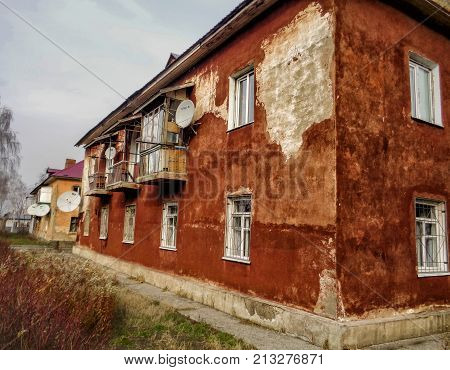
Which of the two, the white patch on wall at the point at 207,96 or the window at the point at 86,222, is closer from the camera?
the white patch on wall at the point at 207,96

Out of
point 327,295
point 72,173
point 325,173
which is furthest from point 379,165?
point 72,173

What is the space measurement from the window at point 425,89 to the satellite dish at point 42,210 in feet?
99.6

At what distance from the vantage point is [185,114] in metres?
10.2

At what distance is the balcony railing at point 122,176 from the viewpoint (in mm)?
13547

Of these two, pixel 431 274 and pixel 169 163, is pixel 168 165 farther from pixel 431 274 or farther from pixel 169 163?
pixel 431 274

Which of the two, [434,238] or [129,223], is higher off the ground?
[129,223]

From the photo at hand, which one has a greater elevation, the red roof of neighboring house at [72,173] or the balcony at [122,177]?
the red roof of neighboring house at [72,173]

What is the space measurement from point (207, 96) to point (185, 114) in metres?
0.82

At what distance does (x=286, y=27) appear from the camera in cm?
764

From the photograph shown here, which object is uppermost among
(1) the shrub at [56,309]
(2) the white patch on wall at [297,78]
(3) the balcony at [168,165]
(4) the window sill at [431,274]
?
(2) the white patch on wall at [297,78]

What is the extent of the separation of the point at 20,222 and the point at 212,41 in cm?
6889

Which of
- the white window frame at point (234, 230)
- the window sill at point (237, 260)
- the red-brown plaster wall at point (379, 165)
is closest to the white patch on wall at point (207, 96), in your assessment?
the white window frame at point (234, 230)

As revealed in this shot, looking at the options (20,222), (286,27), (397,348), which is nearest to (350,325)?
(397,348)

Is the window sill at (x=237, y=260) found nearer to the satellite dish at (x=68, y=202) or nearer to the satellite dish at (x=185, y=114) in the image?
the satellite dish at (x=185, y=114)
